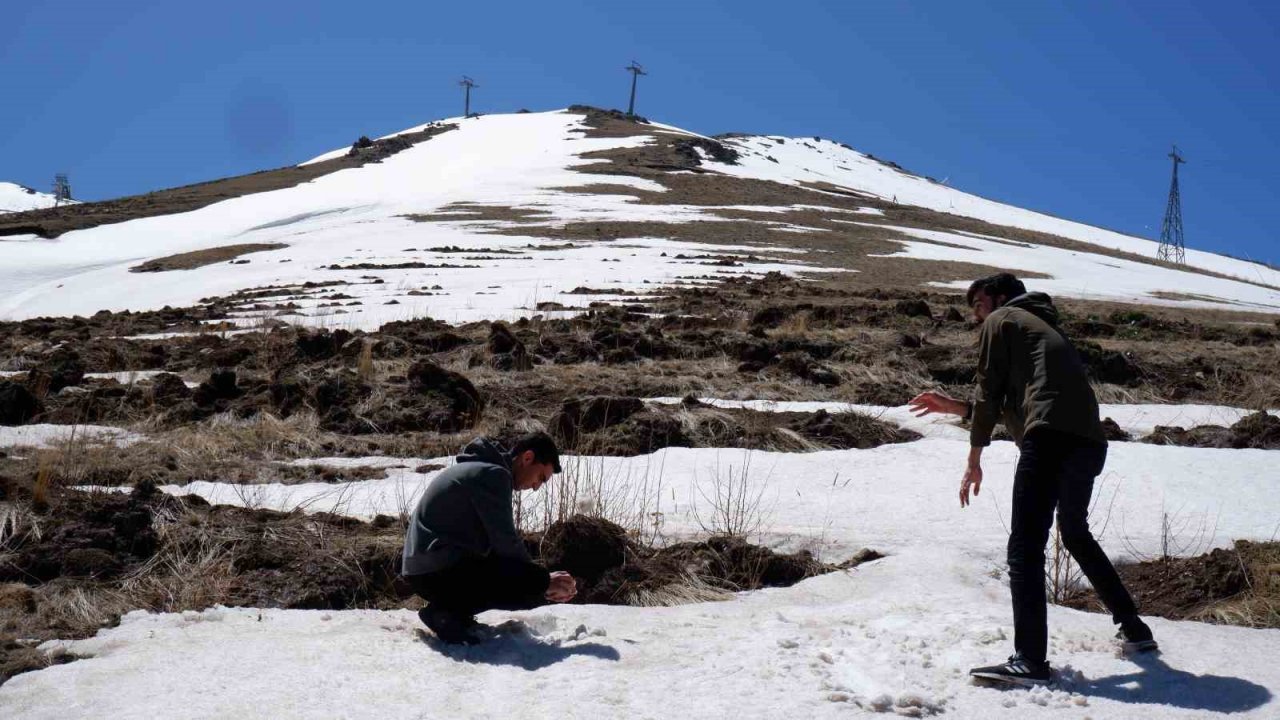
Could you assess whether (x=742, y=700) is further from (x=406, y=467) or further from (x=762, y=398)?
(x=762, y=398)

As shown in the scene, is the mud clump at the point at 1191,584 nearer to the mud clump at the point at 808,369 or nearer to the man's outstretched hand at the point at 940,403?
the man's outstretched hand at the point at 940,403

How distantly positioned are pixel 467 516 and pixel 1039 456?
2519 mm

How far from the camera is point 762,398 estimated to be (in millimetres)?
10875

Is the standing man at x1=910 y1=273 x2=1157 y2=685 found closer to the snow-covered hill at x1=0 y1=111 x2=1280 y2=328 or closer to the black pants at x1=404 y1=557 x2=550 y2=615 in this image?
the black pants at x1=404 y1=557 x2=550 y2=615

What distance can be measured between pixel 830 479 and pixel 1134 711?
4.10 metres

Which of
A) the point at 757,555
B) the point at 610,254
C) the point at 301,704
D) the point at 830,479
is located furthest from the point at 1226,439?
the point at 610,254

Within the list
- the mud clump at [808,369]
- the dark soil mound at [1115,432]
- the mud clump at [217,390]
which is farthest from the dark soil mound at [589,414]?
the dark soil mound at [1115,432]

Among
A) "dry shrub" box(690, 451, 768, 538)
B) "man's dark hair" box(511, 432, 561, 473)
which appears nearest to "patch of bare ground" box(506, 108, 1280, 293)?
"dry shrub" box(690, 451, 768, 538)

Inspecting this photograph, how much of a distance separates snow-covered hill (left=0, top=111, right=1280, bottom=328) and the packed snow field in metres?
13.2

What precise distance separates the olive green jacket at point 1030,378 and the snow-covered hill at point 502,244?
1457cm

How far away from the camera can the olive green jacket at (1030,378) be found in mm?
4141

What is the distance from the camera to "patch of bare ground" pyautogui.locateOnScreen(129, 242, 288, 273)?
3269cm

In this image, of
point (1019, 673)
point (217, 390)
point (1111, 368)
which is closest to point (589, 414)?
point (217, 390)

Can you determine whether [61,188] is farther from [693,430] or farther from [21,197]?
[693,430]
